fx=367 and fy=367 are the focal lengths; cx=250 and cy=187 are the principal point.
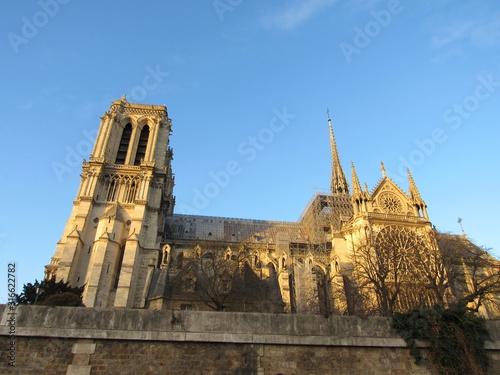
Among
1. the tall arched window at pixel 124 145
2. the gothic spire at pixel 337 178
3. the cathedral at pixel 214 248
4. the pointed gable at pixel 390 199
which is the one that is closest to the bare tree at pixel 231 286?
the cathedral at pixel 214 248

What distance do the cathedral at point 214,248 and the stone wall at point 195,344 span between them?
916cm

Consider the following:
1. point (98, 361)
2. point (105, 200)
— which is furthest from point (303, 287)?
point (98, 361)

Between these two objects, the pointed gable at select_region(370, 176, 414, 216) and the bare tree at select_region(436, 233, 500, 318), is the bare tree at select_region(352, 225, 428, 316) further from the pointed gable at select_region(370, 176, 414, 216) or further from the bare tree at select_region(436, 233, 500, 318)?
the pointed gable at select_region(370, 176, 414, 216)

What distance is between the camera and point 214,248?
27.6 metres

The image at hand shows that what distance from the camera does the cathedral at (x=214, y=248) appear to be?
23922mm

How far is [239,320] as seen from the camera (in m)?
9.70

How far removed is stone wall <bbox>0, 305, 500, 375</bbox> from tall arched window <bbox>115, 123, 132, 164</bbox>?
26523mm

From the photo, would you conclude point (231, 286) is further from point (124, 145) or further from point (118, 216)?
point (124, 145)

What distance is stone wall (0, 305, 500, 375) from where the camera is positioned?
29.4 ft

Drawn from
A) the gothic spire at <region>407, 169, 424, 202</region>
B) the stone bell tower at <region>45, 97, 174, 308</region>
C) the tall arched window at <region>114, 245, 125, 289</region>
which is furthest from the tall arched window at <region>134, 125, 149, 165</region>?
the gothic spire at <region>407, 169, 424, 202</region>

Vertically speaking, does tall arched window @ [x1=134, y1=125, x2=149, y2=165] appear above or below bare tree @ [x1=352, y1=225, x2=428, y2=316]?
above

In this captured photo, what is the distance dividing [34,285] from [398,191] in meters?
29.4

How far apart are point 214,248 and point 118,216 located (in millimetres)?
7974

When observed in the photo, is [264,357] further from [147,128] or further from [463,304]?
[147,128]
